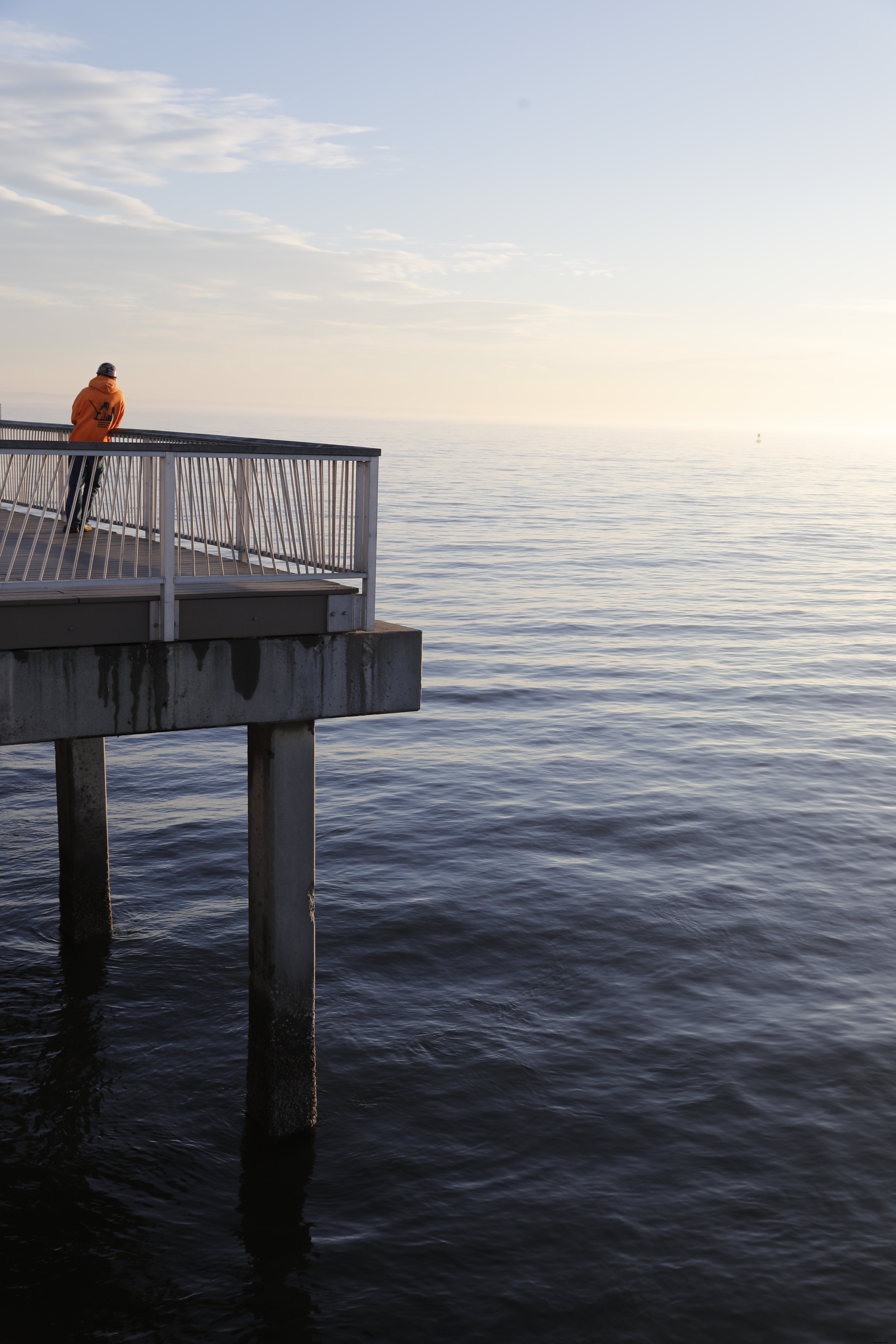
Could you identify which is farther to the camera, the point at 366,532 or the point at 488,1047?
the point at 488,1047

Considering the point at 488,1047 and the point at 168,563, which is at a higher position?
the point at 168,563

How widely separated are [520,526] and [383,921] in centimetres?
6467

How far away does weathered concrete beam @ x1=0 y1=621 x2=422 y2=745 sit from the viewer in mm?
8336

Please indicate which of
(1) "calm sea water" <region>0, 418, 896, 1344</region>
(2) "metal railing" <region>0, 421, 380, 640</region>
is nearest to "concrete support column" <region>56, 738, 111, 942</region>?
(1) "calm sea water" <region>0, 418, 896, 1344</region>

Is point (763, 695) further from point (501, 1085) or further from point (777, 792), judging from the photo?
point (501, 1085)

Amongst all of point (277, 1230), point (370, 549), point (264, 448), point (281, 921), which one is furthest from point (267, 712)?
point (277, 1230)

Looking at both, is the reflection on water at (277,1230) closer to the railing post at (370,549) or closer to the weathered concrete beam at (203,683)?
the weathered concrete beam at (203,683)

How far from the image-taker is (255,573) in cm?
976

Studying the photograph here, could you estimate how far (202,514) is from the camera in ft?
33.5

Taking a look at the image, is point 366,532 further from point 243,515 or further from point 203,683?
point 203,683

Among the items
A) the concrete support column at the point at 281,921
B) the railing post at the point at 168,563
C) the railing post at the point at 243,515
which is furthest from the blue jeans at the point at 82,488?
the concrete support column at the point at 281,921

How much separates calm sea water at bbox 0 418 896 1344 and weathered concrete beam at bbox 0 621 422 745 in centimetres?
428

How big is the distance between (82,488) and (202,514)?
1.88 meters

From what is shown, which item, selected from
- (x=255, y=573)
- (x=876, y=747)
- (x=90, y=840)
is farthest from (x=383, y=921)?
(x=876, y=747)
